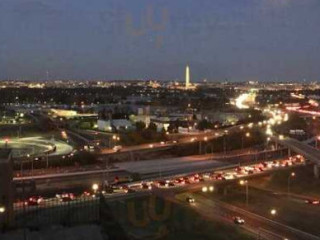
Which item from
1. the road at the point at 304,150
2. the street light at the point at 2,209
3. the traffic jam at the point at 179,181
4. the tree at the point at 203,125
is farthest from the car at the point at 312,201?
the tree at the point at 203,125

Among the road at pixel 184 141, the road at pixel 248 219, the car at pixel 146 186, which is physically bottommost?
the road at pixel 184 141

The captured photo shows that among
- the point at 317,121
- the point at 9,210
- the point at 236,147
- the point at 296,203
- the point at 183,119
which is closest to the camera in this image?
the point at 9,210

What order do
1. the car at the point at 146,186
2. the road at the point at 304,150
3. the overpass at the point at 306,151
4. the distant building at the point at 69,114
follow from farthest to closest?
the distant building at the point at 69,114 → the road at the point at 304,150 → the overpass at the point at 306,151 → the car at the point at 146,186

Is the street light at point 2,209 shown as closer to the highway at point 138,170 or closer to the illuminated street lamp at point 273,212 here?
the illuminated street lamp at point 273,212

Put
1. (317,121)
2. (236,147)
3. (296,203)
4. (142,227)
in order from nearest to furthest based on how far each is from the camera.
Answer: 1. (142,227)
2. (296,203)
3. (236,147)
4. (317,121)

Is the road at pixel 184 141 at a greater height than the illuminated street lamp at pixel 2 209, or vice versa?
the illuminated street lamp at pixel 2 209

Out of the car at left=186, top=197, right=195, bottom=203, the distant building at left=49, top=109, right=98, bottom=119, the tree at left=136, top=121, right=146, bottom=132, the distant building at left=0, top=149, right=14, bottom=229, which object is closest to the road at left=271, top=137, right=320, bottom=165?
the car at left=186, top=197, right=195, bottom=203

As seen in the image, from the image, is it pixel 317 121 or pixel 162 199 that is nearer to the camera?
pixel 162 199

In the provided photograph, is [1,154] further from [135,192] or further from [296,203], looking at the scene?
[296,203]

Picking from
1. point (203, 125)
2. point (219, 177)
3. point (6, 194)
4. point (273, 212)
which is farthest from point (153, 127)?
point (6, 194)

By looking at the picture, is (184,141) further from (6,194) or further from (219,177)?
(6,194)

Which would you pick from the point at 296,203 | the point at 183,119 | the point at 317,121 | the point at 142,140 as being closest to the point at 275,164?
the point at 296,203
